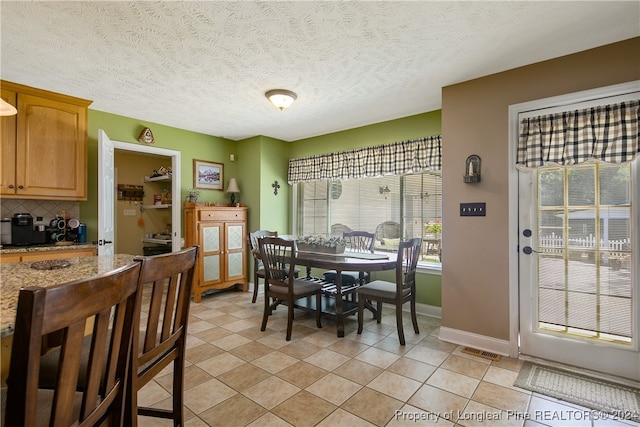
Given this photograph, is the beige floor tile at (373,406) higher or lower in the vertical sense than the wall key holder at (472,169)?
lower

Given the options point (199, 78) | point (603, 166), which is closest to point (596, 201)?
point (603, 166)

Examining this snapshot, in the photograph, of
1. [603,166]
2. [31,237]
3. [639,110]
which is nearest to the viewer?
[639,110]

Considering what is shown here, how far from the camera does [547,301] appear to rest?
8.32ft

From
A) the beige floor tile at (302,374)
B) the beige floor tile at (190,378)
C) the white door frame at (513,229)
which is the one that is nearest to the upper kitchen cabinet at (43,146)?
the beige floor tile at (190,378)

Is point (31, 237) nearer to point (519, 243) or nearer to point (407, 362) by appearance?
point (407, 362)

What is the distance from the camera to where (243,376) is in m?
2.31

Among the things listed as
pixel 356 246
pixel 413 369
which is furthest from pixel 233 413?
pixel 356 246

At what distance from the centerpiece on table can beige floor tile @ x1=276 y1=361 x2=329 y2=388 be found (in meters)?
1.26

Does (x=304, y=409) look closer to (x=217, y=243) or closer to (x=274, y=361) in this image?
(x=274, y=361)

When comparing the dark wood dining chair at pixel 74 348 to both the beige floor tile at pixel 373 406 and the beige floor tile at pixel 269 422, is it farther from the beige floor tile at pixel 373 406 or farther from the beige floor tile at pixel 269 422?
the beige floor tile at pixel 373 406

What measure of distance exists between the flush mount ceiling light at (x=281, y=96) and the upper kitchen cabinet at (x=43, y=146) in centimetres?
203

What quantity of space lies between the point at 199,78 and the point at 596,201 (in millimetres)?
3351

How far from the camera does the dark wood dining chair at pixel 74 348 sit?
0.62m

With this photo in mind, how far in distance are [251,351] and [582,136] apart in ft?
10.2
